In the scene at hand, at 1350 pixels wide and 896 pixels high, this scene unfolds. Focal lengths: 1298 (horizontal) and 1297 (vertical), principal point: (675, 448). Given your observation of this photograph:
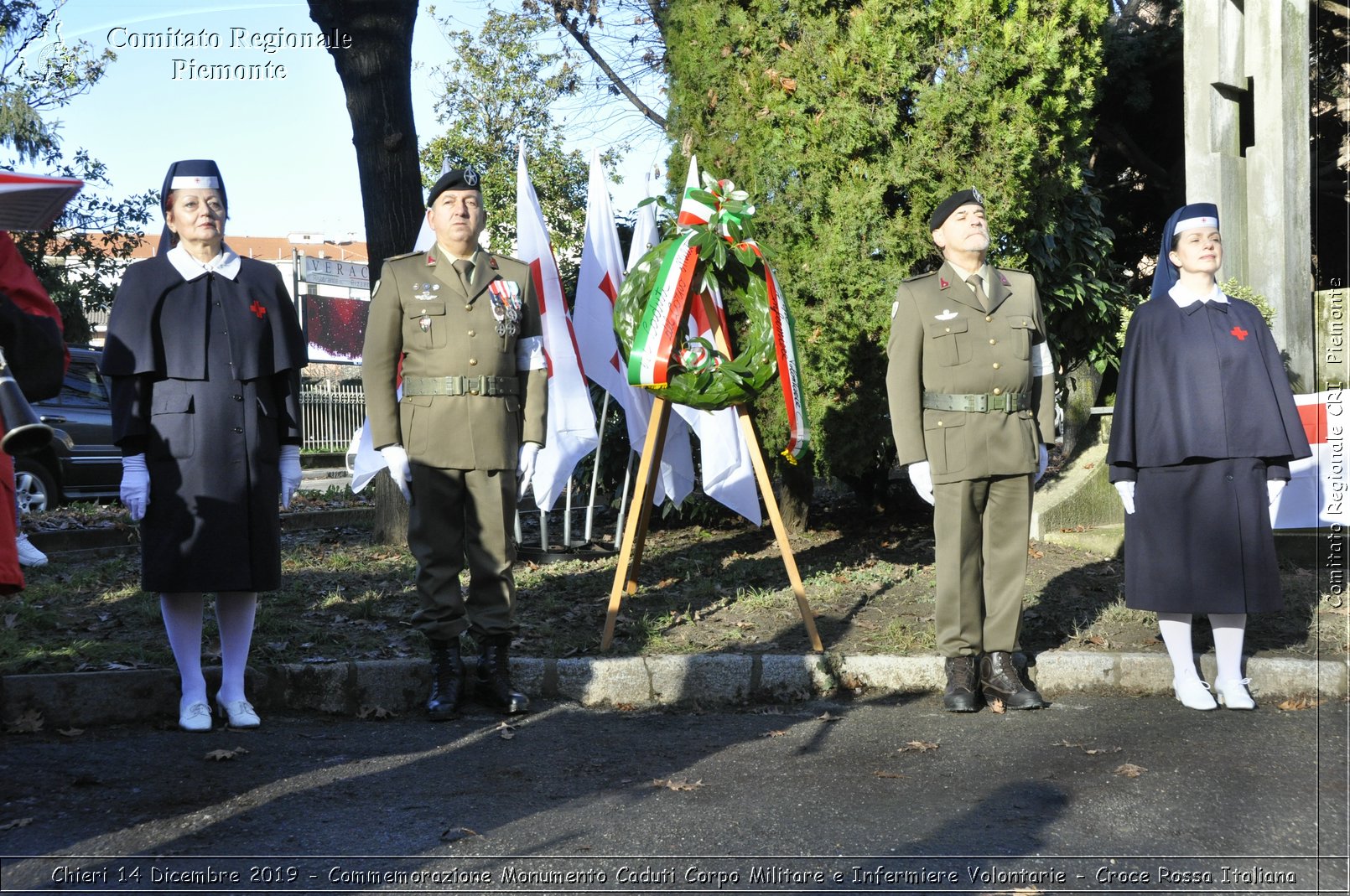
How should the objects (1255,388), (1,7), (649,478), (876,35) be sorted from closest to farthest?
(1255,388), (649,478), (876,35), (1,7)

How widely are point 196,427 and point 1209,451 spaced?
4149 mm

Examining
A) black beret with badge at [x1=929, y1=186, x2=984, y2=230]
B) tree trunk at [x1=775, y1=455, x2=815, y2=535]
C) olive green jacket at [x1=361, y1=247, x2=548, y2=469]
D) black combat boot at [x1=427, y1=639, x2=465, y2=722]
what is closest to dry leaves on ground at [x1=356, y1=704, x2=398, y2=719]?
black combat boot at [x1=427, y1=639, x2=465, y2=722]

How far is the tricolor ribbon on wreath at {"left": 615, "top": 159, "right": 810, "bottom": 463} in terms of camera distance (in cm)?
629

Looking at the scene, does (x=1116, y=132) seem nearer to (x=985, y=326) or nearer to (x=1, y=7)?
(x=985, y=326)

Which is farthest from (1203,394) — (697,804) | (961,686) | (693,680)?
(697,804)

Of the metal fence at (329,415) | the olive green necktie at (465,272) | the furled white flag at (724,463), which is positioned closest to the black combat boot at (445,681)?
Answer: the olive green necktie at (465,272)

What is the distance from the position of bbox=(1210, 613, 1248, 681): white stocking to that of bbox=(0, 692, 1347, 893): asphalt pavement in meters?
0.21

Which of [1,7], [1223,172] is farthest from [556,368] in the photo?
[1,7]

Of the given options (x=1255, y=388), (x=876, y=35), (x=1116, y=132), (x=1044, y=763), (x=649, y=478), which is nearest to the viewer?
(x=1044, y=763)

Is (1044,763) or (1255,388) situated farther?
(1255,388)

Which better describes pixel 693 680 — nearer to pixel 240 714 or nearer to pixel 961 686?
pixel 961 686

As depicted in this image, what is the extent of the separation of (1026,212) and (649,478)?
2894mm

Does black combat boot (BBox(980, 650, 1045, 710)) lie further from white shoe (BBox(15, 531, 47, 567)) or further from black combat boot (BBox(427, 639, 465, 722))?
white shoe (BBox(15, 531, 47, 567))

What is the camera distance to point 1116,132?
13.1 meters
